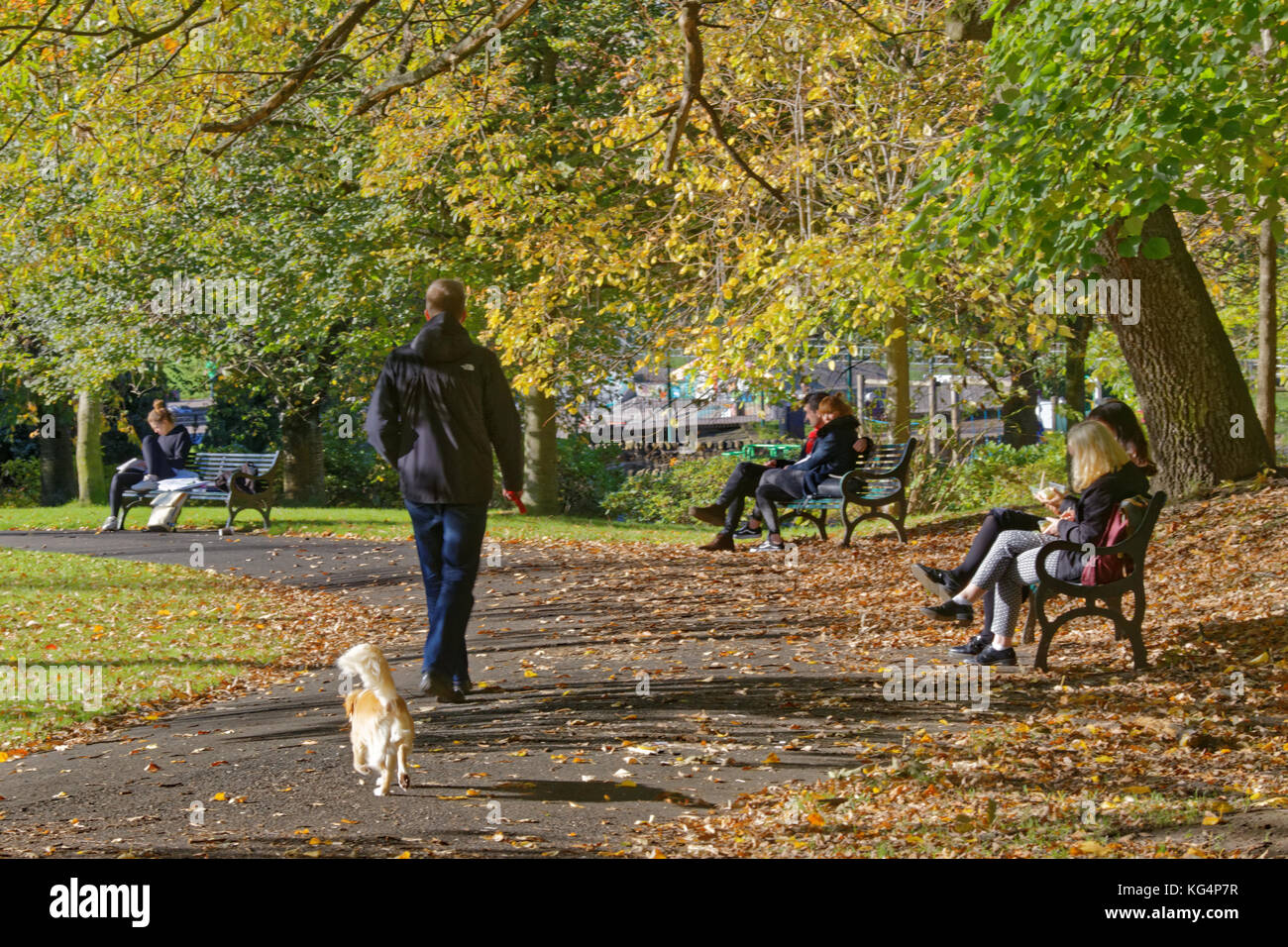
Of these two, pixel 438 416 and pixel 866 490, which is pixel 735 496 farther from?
pixel 438 416

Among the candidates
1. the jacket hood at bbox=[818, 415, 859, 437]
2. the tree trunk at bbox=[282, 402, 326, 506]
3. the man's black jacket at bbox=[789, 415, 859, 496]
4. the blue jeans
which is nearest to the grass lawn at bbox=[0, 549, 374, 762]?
the blue jeans

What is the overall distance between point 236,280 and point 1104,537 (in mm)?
14893

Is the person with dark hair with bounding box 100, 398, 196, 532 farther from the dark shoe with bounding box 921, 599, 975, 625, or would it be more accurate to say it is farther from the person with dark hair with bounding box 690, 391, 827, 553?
the dark shoe with bounding box 921, 599, 975, 625

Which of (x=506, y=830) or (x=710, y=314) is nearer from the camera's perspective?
(x=506, y=830)

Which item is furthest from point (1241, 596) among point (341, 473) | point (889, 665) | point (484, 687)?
point (341, 473)

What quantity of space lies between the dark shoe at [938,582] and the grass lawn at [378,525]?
5.88m

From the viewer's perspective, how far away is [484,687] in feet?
25.4

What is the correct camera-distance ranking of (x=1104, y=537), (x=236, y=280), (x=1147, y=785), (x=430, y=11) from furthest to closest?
(x=236, y=280), (x=430, y=11), (x=1104, y=537), (x=1147, y=785)

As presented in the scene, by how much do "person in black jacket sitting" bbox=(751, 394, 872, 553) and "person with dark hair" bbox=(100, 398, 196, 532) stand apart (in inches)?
321

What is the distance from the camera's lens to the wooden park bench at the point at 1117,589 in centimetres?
746

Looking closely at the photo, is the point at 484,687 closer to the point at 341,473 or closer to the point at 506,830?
the point at 506,830

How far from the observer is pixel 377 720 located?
5.16 meters

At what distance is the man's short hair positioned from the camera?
7.14 metres

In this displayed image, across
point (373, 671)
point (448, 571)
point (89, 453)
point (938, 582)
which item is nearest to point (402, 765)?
point (373, 671)
